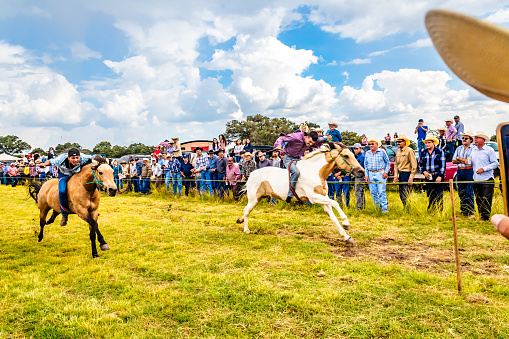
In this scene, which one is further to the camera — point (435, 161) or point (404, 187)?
point (404, 187)

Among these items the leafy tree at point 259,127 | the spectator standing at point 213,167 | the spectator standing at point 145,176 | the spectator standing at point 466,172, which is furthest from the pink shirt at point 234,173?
the leafy tree at point 259,127

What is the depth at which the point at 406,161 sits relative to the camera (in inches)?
389

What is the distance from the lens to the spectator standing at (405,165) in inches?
385

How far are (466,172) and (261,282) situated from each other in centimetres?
698

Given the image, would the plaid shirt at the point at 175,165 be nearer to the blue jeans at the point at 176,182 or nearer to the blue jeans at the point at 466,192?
the blue jeans at the point at 176,182

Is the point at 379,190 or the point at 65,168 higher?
the point at 65,168

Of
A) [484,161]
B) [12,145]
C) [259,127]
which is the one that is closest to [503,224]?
[484,161]

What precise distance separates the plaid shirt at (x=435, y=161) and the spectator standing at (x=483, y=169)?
74 cm

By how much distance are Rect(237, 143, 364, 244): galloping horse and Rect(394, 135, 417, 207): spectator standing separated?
7.20 feet

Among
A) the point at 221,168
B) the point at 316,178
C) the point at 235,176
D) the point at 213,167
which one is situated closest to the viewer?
the point at 316,178

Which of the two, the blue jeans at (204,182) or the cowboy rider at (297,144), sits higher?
the cowboy rider at (297,144)

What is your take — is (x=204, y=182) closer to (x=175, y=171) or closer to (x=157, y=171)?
(x=175, y=171)

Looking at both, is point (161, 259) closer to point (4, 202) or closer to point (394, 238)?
point (394, 238)

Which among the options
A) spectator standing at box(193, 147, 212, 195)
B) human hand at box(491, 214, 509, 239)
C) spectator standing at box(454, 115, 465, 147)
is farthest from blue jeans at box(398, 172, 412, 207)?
human hand at box(491, 214, 509, 239)
